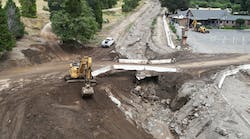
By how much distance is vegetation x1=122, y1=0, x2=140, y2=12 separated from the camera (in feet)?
309

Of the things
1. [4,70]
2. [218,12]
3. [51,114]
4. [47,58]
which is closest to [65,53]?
[47,58]

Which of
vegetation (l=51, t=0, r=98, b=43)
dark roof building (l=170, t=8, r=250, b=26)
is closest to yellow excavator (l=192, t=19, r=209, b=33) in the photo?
dark roof building (l=170, t=8, r=250, b=26)

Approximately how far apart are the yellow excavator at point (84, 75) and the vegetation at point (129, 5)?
58.7 metres

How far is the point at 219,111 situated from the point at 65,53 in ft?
84.2

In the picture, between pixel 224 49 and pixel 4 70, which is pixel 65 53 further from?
pixel 224 49

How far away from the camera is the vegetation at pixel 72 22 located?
1921 inches

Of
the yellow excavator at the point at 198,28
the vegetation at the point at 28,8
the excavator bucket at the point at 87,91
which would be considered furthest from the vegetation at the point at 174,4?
the excavator bucket at the point at 87,91

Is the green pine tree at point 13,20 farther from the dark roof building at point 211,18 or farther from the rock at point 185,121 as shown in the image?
the dark roof building at point 211,18

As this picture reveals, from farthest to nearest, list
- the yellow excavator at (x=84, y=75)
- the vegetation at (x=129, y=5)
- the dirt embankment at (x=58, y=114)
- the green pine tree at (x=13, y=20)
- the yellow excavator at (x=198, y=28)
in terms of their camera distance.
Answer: the vegetation at (x=129, y=5)
the yellow excavator at (x=198, y=28)
the green pine tree at (x=13, y=20)
the yellow excavator at (x=84, y=75)
the dirt embankment at (x=58, y=114)

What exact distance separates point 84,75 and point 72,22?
14.5 m

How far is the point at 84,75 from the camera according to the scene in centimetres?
3631

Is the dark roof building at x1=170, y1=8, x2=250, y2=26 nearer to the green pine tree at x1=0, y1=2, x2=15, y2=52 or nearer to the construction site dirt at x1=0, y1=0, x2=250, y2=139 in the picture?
the construction site dirt at x1=0, y1=0, x2=250, y2=139

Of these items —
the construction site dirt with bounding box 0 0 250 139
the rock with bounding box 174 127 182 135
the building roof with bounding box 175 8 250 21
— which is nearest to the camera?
the construction site dirt with bounding box 0 0 250 139

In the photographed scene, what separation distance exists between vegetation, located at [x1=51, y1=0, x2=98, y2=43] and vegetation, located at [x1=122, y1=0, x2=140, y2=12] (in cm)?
4479
